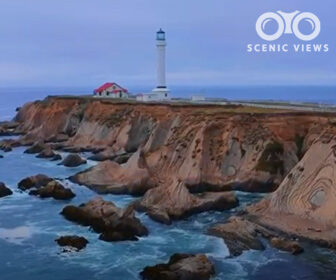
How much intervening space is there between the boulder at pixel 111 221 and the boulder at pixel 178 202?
11.8ft

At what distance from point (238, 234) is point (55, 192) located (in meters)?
18.5

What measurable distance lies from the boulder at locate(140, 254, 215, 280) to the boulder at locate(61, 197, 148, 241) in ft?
20.0

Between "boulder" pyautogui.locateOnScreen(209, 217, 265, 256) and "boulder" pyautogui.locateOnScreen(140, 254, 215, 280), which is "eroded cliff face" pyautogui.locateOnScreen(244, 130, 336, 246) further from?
"boulder" pyautogui.locateOnScreen(140, 254, 215, 280)

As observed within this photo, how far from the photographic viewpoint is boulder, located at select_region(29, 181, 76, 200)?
145 feet

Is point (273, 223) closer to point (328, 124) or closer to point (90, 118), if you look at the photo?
point (328, 124)

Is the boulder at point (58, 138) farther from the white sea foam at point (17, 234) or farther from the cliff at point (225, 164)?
the white sea foam at point (17, 234)

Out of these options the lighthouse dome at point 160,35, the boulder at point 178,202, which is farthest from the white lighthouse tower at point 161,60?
the boulder at point 178,202

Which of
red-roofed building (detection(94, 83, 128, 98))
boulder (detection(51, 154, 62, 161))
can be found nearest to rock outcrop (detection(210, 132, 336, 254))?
boulder (detection(51, 154, 62, 161))

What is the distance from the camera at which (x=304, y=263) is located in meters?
Result: 28.5

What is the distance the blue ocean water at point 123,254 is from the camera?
27.5 meters

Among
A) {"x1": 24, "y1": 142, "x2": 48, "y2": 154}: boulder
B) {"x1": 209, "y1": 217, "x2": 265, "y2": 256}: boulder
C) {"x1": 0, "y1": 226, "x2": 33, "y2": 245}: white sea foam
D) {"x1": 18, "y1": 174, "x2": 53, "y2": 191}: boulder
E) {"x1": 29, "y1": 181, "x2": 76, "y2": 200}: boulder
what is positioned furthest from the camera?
{"x1": 24, "y1": 142, "x2": 48, "y2": 154}: boulder

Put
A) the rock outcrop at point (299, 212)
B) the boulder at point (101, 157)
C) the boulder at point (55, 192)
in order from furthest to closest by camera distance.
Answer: the boulder at point (101, 157) → the boulder at point (55, 192) → the rock outcrop at point (299, 212)

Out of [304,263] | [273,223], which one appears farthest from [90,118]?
[304,263]

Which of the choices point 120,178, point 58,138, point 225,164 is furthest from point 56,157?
point 225,164
